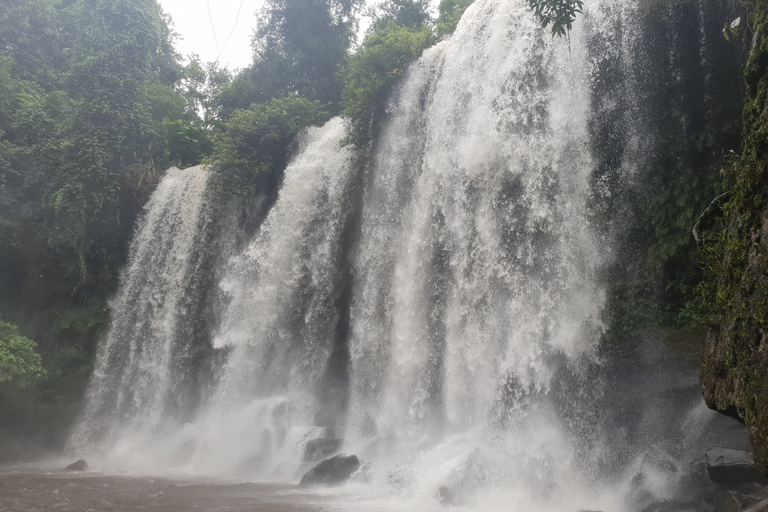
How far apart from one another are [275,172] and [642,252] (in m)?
10.0

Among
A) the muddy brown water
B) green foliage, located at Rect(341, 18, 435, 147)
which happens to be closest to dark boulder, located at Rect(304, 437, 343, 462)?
the muddy brown water

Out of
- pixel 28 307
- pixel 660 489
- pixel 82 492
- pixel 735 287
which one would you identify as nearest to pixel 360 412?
pixel 82 492

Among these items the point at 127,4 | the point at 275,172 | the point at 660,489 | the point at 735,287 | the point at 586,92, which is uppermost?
the point at 127,4

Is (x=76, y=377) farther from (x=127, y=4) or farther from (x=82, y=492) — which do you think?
(x=127, y=4)

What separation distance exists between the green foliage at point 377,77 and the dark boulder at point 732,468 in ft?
31.3

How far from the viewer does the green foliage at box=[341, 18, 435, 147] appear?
13438 millimetres

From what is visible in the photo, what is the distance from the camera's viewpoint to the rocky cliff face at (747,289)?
4379mm

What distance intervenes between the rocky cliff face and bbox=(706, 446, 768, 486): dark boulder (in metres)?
1.77

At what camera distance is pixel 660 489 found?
7211 mm

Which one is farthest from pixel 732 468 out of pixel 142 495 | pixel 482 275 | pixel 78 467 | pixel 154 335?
pixel 154 335

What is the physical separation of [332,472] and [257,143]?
9.64 m

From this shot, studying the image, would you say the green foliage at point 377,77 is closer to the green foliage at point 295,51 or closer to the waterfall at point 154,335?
the waterfall at point 154,335

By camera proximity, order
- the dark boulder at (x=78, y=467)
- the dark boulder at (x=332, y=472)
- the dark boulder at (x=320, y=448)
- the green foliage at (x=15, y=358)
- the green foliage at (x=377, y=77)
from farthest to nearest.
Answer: the green foliage at (x=377, y=77) < the dark boulder at (x=78, y=467) < the green foliage at (x=15, y=358) < the dark boulder at (x=320, y=448) < the dark boulder at (x=332, y=472)

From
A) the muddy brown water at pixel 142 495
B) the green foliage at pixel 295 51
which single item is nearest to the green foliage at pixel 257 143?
the green foliage at pixel 295 51
